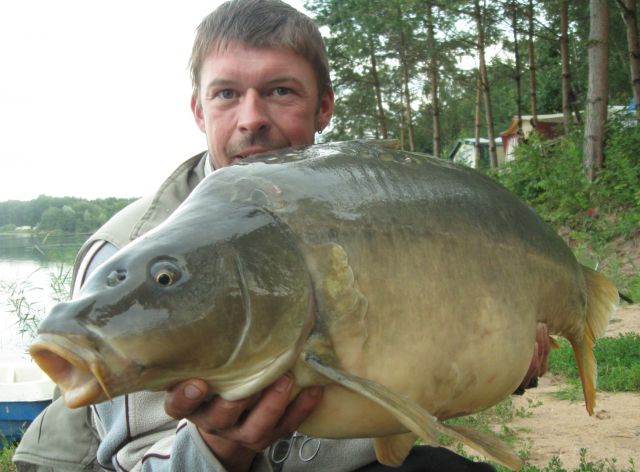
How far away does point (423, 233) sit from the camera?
1.89m

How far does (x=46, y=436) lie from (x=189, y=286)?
154 centimetres

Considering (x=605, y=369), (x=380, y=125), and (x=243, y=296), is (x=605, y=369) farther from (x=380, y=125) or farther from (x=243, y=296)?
(x=380, y=125)

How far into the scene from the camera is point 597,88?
1230cm

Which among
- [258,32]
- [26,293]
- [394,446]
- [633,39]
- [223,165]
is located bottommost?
[26,293]

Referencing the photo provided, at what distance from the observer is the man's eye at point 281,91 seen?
2768mm

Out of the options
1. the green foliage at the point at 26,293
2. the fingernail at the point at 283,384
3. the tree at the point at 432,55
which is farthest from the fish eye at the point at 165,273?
the tree at the point at 432,55

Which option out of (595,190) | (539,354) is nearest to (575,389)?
(539,354)

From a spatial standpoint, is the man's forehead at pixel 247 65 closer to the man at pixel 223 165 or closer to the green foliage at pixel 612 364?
the man at pixel 223 165

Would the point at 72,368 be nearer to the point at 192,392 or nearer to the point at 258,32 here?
the point at 192,392

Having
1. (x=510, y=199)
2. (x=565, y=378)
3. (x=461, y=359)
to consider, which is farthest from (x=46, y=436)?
(x=565, y=378)

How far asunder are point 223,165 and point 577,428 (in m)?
3.37

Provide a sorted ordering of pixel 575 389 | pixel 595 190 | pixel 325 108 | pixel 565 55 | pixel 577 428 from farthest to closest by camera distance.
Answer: pixel 565 55
pixel 595 190
pixel 575 389
pixel 577 428
pixel 325 108

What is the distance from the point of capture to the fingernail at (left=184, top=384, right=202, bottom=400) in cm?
155

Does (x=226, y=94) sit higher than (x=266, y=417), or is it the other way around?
(x=226, y=94)
